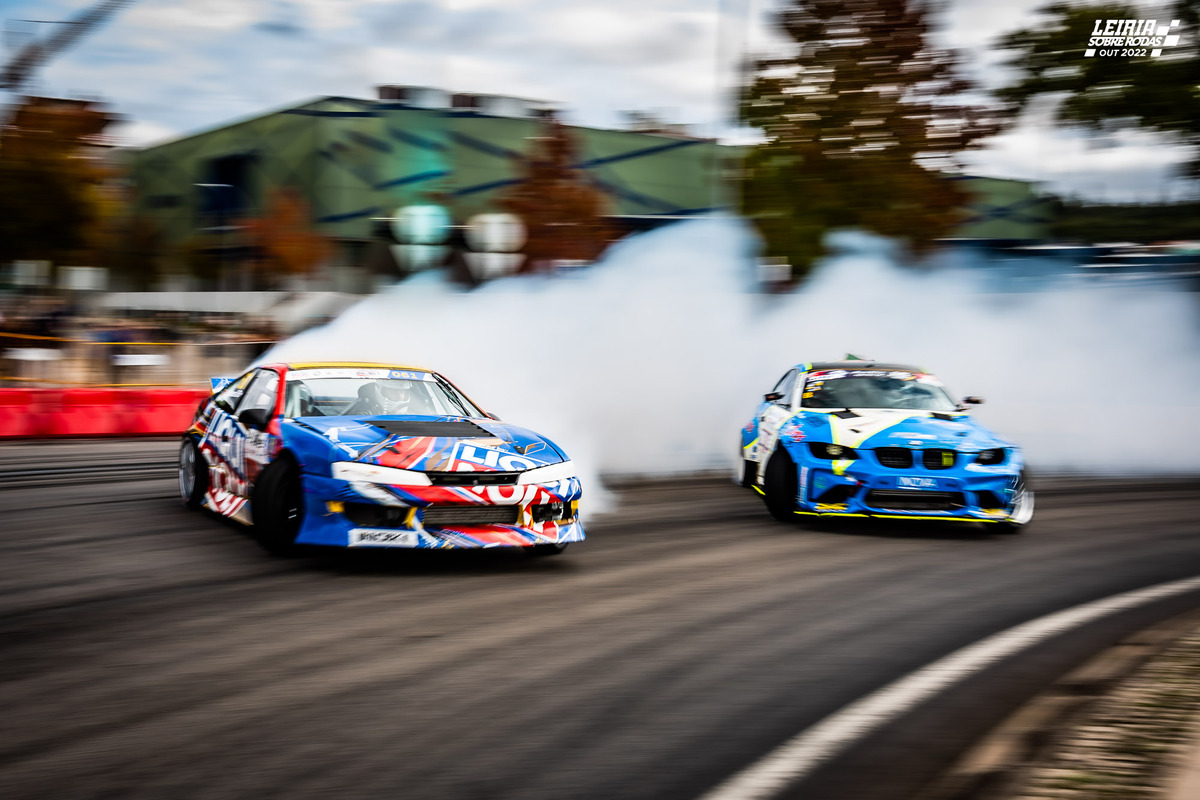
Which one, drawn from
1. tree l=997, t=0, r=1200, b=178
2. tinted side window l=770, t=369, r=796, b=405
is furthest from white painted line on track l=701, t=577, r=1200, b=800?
tree l=997, t=0, r=1200, b=178

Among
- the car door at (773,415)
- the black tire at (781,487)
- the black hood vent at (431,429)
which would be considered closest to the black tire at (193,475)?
the black hood vent at (431,429)

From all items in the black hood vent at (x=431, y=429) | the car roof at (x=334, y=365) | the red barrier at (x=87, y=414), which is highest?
the car roof at (x=334, y=365)

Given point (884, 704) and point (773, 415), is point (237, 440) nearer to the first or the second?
point (773, 415)

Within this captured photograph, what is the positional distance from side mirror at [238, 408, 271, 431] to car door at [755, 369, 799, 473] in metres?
4.26

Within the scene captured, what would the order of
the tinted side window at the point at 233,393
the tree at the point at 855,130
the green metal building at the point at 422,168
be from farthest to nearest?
the green metal building at the point at 422,168 → the tree at the point at 855,130 → the tinted side window at the point at 233,393

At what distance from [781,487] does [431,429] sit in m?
3.38

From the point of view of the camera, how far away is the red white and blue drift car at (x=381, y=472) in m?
6.82

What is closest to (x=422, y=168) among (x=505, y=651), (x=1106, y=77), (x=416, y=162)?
(x=416, y=162)

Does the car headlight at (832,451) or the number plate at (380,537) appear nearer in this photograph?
the number plate at (380,537)

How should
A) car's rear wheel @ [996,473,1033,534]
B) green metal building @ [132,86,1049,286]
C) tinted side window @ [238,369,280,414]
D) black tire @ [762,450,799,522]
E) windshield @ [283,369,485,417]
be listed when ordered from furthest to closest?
green metal building @ [132,86,1049,286]
black tire @ [762,450,799,522]
car's rear wheel @ [996,473,1033,534]
tinted side window @ [238,369,280,414]
windshield @ [283,369,485,417]

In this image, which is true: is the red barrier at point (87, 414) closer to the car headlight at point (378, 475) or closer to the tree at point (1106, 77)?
the car headlight at point (378, 475)

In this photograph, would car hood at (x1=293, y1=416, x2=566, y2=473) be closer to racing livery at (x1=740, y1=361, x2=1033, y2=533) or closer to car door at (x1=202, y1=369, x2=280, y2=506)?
car door at (x1=202, y1=369, x2=280, y2=506)

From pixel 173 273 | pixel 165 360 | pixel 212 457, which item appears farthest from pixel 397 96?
pixel 212 457

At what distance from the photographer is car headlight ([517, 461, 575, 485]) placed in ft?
23.5
